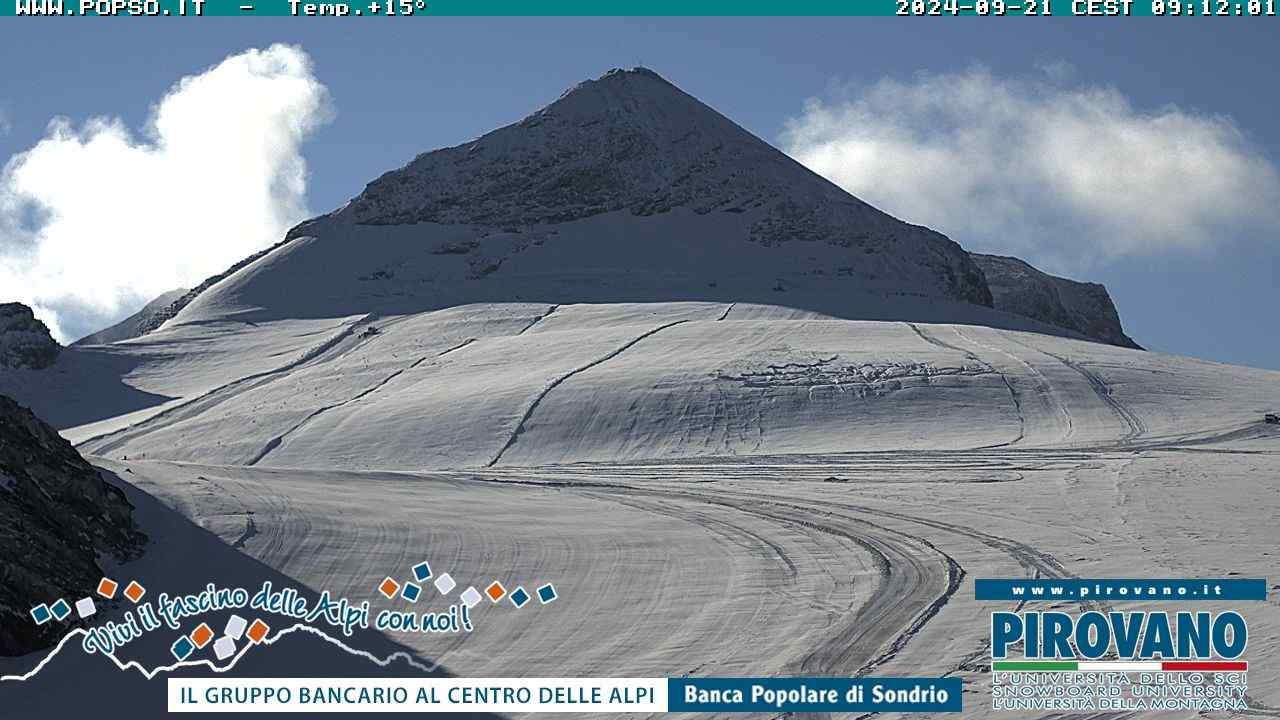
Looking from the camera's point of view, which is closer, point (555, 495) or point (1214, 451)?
point (555, 495)

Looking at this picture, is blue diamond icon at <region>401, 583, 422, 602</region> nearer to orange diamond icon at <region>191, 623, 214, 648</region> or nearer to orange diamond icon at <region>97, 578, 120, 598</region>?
orange diamond icon at <region>191, 623, 214, 648</region>

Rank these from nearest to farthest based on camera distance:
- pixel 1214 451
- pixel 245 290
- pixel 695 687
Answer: pixel 695 687 → pixel 1214 451 → pixel 245 290

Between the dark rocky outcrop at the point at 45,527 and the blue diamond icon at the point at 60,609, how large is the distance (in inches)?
2.8

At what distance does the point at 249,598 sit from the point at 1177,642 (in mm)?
8408

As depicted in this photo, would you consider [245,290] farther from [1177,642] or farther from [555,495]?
[1177,642]

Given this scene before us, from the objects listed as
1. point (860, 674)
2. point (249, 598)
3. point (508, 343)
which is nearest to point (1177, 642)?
point (860, 674)

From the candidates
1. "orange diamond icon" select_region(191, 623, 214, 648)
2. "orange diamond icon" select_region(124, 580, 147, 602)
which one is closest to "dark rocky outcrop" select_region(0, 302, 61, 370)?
"orange diamond icon" select_region(124, 580, 147, 602)

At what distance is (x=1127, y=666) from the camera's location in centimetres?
1052

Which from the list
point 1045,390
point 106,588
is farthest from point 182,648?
point 1045,390

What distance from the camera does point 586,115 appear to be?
9494cm

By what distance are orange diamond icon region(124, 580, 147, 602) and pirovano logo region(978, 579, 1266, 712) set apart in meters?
7.63

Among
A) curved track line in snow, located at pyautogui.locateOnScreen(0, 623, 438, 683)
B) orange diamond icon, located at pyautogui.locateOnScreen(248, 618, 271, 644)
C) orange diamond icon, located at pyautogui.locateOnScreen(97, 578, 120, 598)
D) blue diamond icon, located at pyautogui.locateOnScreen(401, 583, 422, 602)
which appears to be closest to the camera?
curved track line in snow, located at pyautogui.locateOnScreen(0, 623, 438, 683)

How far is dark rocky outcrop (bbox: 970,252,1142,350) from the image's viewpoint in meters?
103

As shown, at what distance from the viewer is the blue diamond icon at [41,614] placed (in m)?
11.0
